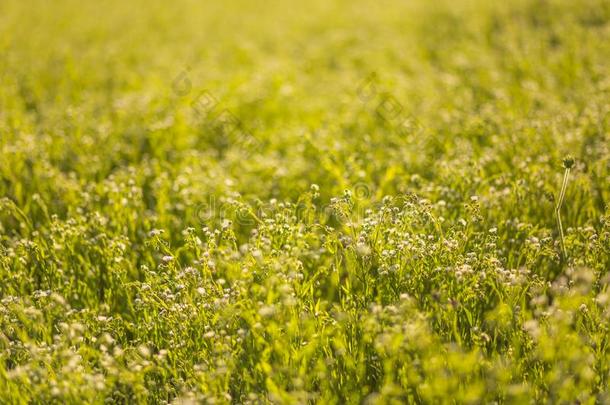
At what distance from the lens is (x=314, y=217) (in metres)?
3.84

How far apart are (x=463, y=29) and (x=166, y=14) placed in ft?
24.5

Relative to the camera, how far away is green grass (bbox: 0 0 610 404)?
2582 millimetres

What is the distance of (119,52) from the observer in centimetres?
955

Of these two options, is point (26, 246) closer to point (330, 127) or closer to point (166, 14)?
point (330, 127)

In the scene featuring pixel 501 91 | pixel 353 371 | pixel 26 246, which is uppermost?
pixel 501 91

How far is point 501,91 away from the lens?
619 centimetres

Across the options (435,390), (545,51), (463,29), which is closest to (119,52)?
(463,29)

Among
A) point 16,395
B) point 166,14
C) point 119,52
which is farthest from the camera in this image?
point 166,14

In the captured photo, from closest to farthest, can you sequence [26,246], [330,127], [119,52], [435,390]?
[435,390], [26,246], [330,127], [119,52]

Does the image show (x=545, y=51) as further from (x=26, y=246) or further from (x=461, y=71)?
(x=26, y=246)

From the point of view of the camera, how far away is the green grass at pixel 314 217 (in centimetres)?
258

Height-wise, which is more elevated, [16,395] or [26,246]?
[26,246]

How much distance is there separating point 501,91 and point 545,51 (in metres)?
2.15

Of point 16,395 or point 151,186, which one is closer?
point 16,395
